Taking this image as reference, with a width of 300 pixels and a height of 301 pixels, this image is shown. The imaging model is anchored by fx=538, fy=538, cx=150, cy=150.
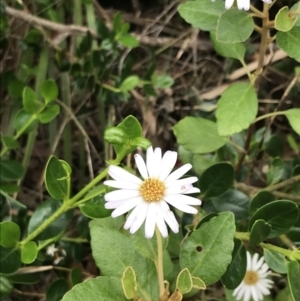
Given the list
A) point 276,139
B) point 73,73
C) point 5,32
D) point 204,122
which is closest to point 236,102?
point 204,122

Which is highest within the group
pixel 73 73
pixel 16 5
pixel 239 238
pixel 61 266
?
pixel 16 5

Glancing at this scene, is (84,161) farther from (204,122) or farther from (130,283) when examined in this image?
(130,283)

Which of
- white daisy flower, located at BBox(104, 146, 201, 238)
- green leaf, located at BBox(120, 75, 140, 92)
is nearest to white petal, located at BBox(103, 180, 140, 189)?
white daisy flower, located at BBox(104, 146, 201, 238)

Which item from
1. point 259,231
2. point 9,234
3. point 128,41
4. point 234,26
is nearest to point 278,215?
point 259,231

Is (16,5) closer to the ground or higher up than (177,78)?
higher up

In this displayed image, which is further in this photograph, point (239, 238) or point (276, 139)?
point (276, 139)

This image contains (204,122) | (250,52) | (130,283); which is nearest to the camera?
(130,283)

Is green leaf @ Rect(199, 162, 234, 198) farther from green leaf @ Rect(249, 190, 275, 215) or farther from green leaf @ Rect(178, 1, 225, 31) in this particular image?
green leaf @ Rect(178, 1, 225, 31)
